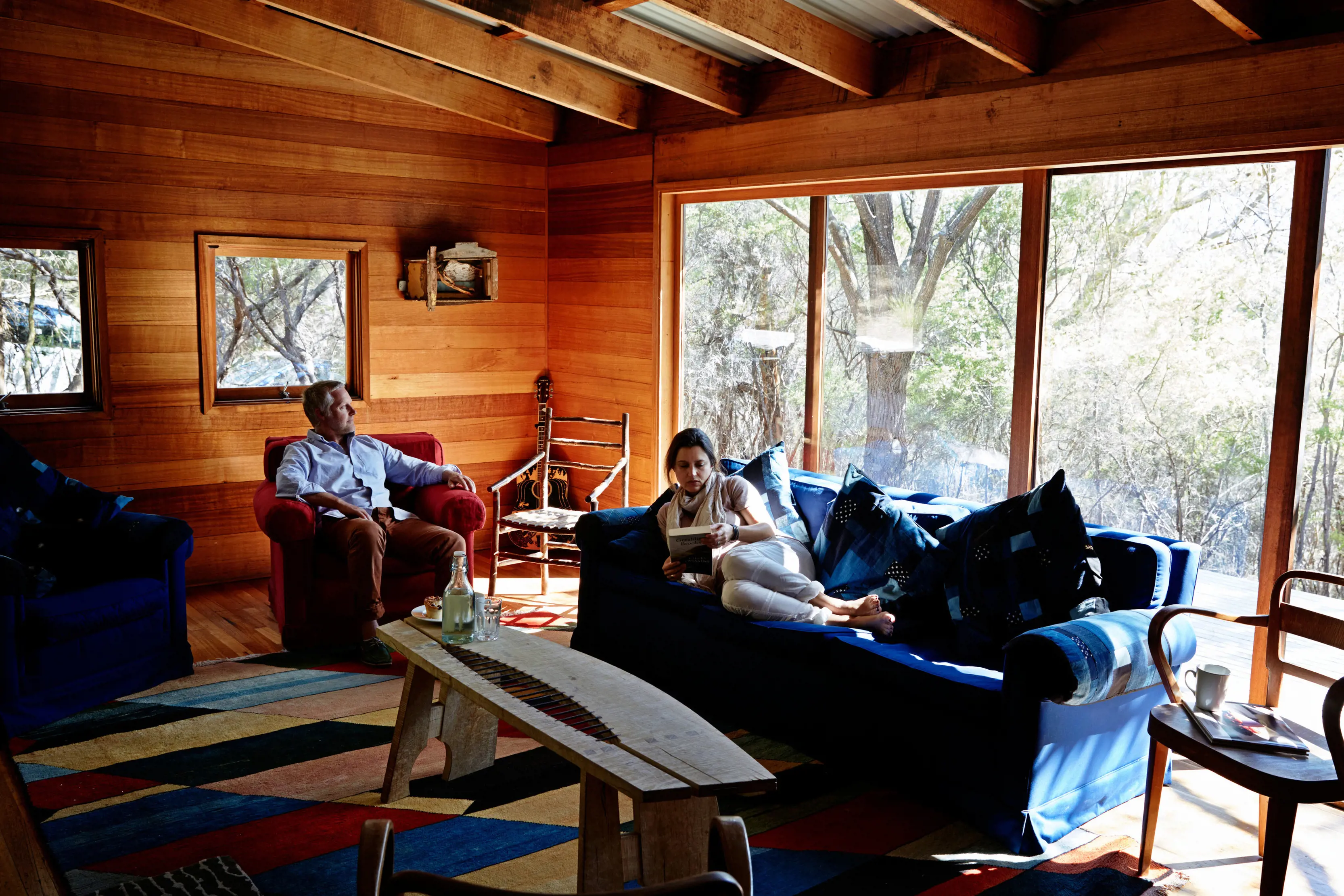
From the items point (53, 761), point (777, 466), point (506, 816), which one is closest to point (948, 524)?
point (777, 466)

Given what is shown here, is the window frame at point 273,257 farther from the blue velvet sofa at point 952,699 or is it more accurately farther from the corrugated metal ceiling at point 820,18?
the blue velvet sofa at point 952,699

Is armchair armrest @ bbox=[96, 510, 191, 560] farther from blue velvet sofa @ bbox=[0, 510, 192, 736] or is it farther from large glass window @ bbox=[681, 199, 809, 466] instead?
large glass window @ bbox=[681, 199, 809, 466]

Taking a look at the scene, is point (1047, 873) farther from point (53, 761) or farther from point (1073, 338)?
point (53, 761)

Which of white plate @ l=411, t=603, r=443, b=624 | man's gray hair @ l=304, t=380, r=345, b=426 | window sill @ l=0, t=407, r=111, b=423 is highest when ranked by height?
man's gray hair @ l=304, t=380, r=345, b=426

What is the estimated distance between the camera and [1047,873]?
2.86 m

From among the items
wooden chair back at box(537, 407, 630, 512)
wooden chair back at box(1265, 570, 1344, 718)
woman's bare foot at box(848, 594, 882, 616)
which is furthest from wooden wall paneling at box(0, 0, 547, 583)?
wooden chair back at box(1265, 570, 1344, 718)

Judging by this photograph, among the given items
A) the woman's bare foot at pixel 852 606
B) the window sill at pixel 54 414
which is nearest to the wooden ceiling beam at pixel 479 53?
the window sill at pixel 54 414

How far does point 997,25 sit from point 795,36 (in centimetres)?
78

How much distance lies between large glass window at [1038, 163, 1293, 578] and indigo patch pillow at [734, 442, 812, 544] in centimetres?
91

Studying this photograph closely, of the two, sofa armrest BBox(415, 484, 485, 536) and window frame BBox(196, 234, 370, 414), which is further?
window frame BBox(196, 234, 370, 414)

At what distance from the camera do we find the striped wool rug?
2.81 m

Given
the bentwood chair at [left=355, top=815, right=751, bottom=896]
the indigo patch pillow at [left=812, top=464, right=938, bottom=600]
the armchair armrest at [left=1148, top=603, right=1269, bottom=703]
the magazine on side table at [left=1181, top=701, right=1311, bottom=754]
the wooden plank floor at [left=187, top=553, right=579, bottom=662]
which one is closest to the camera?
the bentwood chair at [left=355, top=815, right=751, bottom=896]

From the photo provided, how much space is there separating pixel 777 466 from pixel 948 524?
755mm

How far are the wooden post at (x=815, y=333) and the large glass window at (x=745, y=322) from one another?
0.04 metres
